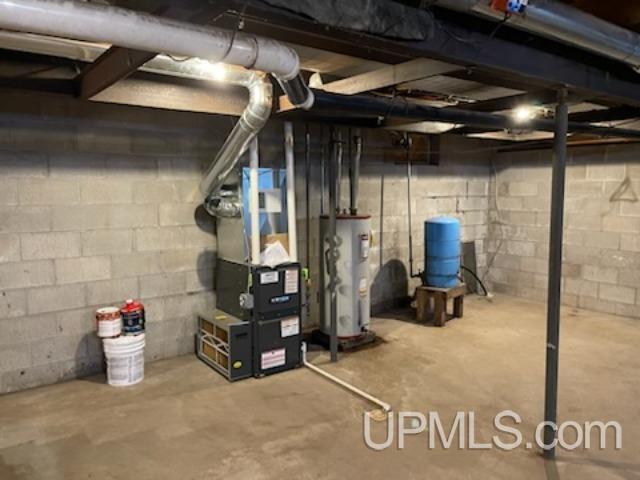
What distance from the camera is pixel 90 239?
10.5 ft

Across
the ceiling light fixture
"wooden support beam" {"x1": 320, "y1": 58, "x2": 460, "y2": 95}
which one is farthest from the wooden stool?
"wooden support beam" {"x1": 320, "y1": 58, "x2": 460, "y2": 95}

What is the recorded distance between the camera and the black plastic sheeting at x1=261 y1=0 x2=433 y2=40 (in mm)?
1316

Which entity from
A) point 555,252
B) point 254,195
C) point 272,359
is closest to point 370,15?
point 555,252

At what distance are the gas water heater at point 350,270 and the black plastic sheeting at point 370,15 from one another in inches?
91.6

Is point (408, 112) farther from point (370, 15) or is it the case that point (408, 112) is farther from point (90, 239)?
point (90, 239)

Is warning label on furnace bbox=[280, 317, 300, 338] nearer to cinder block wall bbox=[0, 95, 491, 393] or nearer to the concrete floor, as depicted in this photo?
the concrete floor

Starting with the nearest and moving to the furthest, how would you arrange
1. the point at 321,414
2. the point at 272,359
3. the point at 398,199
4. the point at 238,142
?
the point at 321,414
the point at 238,142
the point at 272,359
the point at 398,199

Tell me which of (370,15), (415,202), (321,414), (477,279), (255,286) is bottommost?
(321,414)

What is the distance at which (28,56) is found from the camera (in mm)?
2604

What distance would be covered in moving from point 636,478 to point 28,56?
145 inches

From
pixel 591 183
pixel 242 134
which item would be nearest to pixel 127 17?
pixel 242 134

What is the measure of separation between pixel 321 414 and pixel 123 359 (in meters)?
1.33

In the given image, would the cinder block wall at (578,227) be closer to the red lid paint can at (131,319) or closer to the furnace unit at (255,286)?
the furnace unit at (255,286)

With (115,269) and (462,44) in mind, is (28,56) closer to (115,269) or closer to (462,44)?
(115,269)
